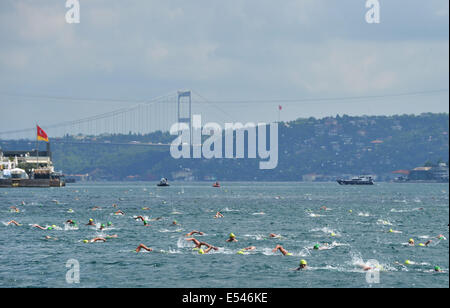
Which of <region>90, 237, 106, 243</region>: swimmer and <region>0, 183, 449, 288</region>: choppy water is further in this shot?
<region>90, 237, 106, 243</region>: swimmer

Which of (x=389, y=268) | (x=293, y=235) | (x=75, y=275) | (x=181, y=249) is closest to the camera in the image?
(x=75, y=275)

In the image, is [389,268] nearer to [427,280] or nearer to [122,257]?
[427,280]

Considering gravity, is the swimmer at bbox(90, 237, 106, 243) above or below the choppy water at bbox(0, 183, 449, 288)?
above

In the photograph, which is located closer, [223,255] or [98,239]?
[223,255]

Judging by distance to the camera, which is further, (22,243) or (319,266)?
(22,243)

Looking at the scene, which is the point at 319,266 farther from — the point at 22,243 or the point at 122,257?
the point at 22,243

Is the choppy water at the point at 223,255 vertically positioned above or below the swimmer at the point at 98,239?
below

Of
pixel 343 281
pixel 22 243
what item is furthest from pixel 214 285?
pixel 22 243

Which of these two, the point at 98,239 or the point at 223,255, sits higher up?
the point at 98,239

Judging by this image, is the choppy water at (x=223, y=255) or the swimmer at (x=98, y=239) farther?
the swimmer at (x=98, y=239)
